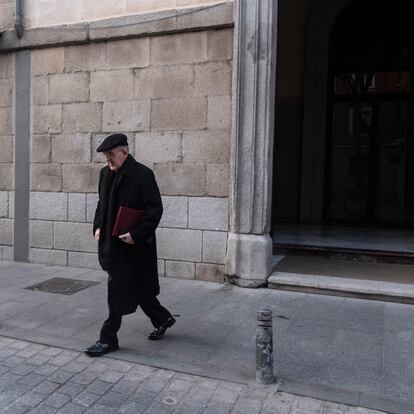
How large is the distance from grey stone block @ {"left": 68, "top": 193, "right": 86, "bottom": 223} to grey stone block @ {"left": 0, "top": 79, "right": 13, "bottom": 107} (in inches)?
78.6

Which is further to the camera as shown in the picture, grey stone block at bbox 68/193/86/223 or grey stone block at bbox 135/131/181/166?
grey stone block at bbox 68/193/86/223

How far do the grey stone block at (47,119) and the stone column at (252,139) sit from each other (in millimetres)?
2991

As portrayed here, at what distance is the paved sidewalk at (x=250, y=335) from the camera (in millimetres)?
3707

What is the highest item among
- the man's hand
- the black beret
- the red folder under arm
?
the black beret

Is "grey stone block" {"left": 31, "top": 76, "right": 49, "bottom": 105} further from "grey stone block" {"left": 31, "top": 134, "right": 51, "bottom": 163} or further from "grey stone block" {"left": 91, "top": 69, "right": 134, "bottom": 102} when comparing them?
"grey stone block" {"left": 91, "top": 69, "right": 134, "bottom": 102}

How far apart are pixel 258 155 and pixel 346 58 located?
6.15 metres

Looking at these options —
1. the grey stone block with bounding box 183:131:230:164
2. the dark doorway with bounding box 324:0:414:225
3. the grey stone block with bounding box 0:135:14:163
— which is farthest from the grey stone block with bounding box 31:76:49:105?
the dark doorway with bounding box 324:0:414:225

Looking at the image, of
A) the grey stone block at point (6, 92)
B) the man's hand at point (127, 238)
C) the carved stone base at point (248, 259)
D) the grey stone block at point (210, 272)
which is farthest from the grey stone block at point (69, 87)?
the man's hand at point (127, 238)

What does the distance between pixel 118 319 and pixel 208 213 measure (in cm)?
282

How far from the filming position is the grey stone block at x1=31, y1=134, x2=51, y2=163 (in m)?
7.74

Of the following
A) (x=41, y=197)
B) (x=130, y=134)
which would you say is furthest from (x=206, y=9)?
(x=41, y=197)

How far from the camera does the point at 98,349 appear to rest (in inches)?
163

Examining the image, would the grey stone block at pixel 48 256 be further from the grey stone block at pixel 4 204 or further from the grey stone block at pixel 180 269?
the grey stone block at pixel 180 269

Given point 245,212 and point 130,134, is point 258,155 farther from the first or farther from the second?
point 130,134
